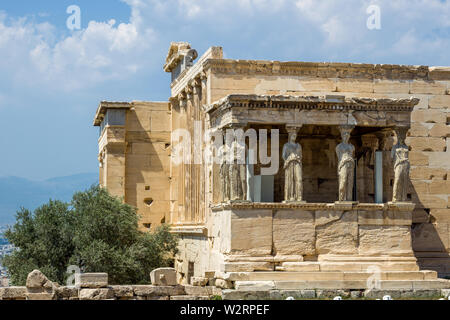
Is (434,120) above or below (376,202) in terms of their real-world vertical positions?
above

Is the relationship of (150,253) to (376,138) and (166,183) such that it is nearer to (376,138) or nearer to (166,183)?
(166,183)

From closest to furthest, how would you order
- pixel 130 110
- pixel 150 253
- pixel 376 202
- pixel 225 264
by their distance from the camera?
pixel 225 264, pixel 376 202, pixel 150 253, pixel 130 110

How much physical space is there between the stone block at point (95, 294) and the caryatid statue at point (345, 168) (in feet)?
16.7

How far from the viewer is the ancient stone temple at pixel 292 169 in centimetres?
1736

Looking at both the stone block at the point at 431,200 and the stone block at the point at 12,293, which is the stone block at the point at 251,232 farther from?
the stone block at the point at 431,200

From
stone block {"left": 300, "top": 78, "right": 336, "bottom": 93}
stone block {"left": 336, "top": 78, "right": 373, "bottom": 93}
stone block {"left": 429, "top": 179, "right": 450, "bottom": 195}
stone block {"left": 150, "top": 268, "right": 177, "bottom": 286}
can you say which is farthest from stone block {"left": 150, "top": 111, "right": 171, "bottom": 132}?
stone block {"left": 150, "top": 268, "right": 177, "bottom": 286}

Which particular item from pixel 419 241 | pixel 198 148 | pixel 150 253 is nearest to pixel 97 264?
pixel 150 253

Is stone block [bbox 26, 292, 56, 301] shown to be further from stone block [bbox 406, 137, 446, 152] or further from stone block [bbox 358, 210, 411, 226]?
stone block [bbox 406, 137, 446, 152]

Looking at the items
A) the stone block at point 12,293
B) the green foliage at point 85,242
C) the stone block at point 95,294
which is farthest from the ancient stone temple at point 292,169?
the stone block at point 12,293

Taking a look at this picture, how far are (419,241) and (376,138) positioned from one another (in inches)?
112

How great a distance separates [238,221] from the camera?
56.6ft

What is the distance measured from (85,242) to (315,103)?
260 inches

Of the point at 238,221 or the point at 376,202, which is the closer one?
the point at 238,221

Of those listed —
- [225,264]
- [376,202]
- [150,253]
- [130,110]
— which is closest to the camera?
[225,264]
